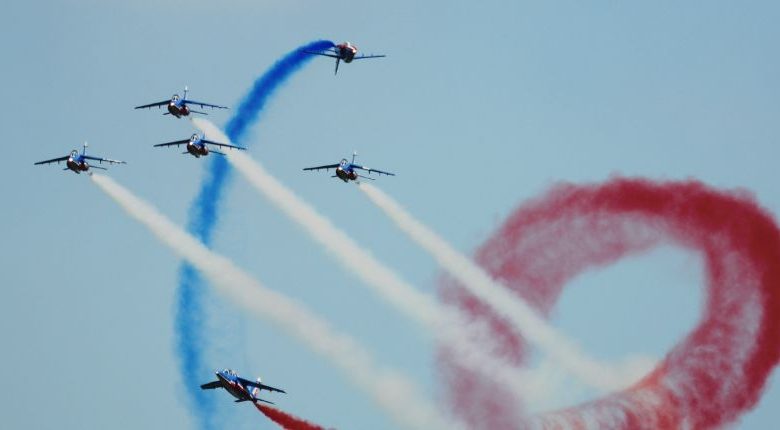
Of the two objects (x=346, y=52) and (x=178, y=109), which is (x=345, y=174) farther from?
(x=178, y=109)

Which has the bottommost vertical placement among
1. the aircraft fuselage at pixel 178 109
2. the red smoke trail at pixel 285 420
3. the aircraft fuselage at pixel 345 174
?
the red smoke trail at pixel 285 420

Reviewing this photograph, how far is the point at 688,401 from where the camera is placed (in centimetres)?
7119

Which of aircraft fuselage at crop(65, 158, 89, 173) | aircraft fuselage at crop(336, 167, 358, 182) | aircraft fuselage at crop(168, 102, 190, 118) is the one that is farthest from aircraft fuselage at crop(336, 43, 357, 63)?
aircraft fuselage at crop(65, 158, 89, 173)

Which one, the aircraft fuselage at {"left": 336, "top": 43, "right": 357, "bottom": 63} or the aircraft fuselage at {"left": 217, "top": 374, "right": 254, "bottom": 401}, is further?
the aircraft fuselage at {"left": 336, "top": 43, "right": 357, "bottom": 63}

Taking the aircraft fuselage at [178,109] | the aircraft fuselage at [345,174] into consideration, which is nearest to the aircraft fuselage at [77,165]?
the aircraft fuselage at [178,109]

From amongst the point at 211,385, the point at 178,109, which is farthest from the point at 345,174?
the point at 211,385

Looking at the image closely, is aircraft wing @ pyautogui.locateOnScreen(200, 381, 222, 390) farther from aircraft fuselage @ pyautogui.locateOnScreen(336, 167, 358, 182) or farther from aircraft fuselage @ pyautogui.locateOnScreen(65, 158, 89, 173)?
aircraft fuselage @ pyautogui.locateOnScreen(65, 158, 89, 173)

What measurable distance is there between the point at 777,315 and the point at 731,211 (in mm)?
5686

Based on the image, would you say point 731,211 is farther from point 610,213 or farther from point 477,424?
point 477,424

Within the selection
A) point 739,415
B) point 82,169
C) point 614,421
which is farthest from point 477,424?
point 82,169

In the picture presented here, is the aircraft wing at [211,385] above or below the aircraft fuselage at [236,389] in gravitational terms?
above

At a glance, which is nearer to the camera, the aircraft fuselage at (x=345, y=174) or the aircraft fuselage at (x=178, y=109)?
the aircraft fuselage at (x=345, y=174)

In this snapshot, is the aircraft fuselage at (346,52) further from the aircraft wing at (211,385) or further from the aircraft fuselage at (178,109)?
the aircraft wing at (211,385)

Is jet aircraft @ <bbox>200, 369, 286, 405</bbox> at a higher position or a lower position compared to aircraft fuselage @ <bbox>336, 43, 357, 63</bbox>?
lower
